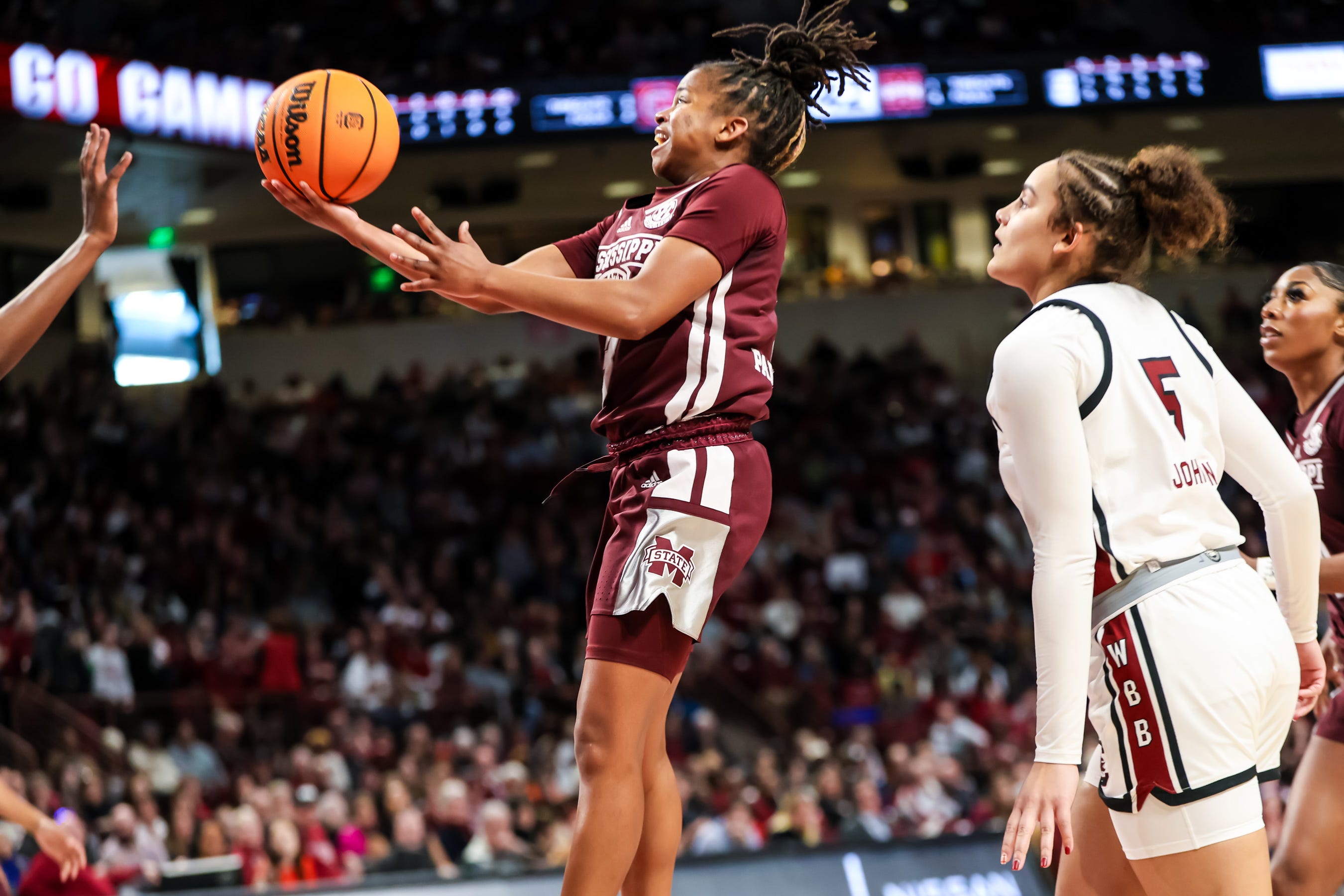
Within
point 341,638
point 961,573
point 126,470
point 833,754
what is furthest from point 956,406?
point 126,470

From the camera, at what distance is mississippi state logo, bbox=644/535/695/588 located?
282cm

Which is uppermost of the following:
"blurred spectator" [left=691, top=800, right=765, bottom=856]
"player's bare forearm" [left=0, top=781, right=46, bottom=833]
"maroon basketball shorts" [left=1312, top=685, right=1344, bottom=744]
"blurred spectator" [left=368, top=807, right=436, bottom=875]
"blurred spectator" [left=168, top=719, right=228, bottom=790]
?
"maroon basketball shorts" [left=1312, top=685, right=1344, bottom=744]

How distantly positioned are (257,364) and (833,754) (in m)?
9.70

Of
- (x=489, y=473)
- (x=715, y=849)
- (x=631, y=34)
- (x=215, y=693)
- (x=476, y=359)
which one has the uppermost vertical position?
(x=631, y=34)

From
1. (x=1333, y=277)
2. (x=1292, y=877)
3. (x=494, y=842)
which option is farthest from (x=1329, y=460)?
(x=494, y=842)

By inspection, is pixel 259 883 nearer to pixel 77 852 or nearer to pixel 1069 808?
pixel 77 852

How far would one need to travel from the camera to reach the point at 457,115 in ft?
42.1

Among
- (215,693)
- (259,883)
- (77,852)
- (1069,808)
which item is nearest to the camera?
(1069,808)

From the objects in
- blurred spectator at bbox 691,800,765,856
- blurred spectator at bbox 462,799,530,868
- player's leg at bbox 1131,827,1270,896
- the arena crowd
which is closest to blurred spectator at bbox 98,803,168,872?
the arena crowd

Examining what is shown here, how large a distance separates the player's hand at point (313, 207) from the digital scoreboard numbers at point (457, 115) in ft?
33.4

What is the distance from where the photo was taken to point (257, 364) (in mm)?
17453

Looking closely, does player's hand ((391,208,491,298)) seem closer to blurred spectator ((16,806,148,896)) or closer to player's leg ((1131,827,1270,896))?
player's leg ((1131,827,1270,896))

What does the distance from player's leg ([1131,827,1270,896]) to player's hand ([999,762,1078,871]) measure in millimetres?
230

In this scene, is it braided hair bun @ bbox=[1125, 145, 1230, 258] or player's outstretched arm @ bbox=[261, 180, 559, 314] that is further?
player's outstretched arm @ bbox=[261, 180, 559, 314]
